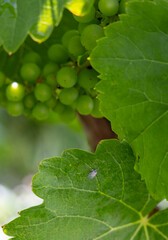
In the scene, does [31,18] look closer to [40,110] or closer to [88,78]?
[88,78]

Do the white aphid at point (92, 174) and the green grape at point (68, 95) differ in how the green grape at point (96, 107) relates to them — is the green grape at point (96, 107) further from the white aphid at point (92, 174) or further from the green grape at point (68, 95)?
the white aphid at point (92, 174)

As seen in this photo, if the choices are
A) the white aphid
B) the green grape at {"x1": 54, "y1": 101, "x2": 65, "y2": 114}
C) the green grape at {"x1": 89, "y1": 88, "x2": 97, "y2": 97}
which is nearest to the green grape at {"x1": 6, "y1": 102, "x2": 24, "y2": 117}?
the green grape at {"x1": 54, "y1": 101, "x2": 65, "y2": 114}

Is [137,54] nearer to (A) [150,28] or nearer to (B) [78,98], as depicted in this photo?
(A) [150,28]

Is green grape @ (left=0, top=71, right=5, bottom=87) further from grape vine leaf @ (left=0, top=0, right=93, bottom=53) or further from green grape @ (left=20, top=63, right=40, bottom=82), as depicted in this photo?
grape vine leaf @ (left=0, top=0, right=93, bottom=53)

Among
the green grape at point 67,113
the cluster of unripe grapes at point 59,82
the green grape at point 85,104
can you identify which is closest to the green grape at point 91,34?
the cluster of unripe grapes at point 59,82

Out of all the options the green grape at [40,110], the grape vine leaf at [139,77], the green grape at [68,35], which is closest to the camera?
the grape vine leaf at [139,77]

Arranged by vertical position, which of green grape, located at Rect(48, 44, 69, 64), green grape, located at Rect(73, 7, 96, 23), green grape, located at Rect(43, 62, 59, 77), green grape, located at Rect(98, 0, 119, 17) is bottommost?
green grape, located at Rect(43, 62, 59, 77)

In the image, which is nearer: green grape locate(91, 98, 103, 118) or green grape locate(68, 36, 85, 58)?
green grape locate(68, 36, 85, 58)

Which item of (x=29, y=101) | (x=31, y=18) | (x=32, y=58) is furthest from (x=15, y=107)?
(x=31, y=18)
